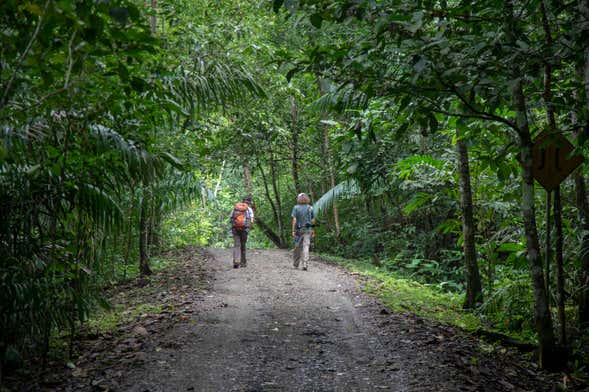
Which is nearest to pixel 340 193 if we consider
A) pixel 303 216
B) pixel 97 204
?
pixel 303 216

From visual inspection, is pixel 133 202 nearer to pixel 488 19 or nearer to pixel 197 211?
pixel 488 19

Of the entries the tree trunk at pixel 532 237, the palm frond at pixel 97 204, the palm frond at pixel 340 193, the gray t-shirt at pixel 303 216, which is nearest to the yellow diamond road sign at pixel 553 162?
the tree trunk at pixel 532 237

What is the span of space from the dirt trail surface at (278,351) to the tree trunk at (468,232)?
1.80 metres

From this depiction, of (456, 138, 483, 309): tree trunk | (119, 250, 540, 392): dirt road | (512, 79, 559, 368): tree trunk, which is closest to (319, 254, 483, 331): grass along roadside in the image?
(456, 138, 483, 309): tree trunk

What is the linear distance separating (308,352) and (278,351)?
0.36 m

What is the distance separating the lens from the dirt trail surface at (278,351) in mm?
5277

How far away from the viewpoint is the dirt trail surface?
208 inches

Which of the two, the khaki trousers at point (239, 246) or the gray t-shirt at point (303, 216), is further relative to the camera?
the gray t-shirt at point (303, 216)

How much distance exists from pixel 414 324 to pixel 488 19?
4.46m

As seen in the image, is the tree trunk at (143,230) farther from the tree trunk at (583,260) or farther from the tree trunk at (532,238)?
the tree trunk at (583,260)

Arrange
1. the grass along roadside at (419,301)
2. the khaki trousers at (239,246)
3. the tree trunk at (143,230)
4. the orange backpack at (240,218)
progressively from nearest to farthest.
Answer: the grass along roadside at (419,301)
the tree trunk at (143,230)
the orange backpack at (240,218)
the khaki trousers at (239,246)

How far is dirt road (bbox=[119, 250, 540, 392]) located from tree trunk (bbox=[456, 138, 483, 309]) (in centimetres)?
187

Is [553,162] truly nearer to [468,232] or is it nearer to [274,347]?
[468,232]

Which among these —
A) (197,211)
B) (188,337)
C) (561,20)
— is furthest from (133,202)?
(197,211)
